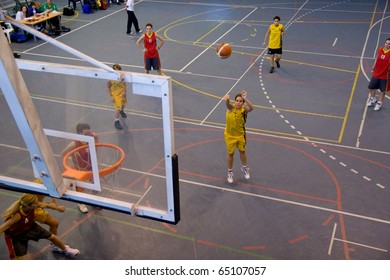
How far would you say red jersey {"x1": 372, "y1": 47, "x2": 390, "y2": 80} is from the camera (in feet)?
36.4

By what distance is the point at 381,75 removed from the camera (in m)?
11.3

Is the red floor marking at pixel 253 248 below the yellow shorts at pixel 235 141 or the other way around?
below

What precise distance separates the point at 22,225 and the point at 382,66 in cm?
953

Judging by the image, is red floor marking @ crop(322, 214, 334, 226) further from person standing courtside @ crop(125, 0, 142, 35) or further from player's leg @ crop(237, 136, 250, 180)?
person standing courtside @ crop(125, 0, 142, 35)

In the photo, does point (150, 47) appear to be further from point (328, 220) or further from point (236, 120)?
point (328, 220)

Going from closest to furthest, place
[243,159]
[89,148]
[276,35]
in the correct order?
[89,148] → [243,159] → [276,35]

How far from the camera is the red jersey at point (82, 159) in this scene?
18.8ft

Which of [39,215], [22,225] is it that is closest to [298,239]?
[39,215]

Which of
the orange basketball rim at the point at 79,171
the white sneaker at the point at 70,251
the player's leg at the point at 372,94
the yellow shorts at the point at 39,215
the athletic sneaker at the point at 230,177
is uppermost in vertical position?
the orange basketball rim at the point at 79,171

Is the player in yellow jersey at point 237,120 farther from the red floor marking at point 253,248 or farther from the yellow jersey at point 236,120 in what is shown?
the red floor marking at point 253,248

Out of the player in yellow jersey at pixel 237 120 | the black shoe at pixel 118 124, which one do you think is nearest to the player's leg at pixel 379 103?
the player in yellow jersey at pixel 237 120

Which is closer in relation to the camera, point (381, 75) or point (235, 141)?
point (235, 141)

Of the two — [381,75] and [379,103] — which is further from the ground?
[381,75]

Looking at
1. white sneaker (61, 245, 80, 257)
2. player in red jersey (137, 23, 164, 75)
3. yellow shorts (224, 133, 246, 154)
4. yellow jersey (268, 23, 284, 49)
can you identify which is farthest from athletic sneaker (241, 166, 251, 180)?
yellow jersey (268, 23, 284, 49)
